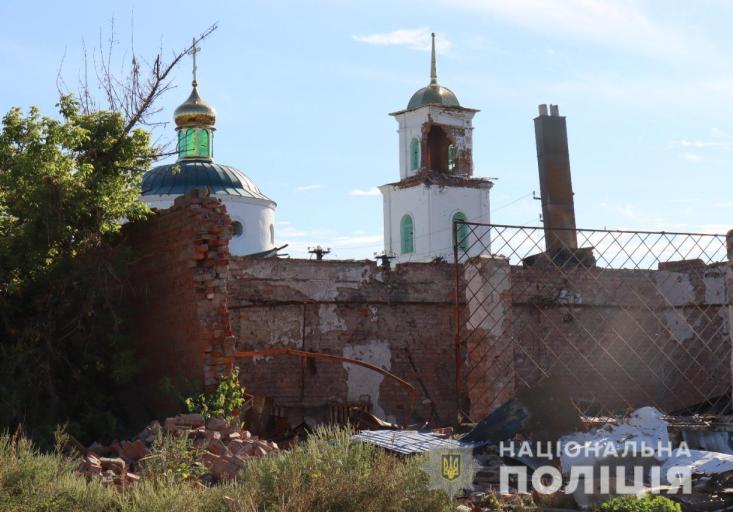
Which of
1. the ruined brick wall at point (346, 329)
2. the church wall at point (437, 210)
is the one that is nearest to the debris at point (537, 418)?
the ruined brick wall at point (346, 329)

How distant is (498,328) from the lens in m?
13.6

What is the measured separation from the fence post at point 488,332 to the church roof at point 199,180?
18232 millimetres

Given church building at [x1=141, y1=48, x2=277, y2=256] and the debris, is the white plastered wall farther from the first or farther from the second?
the debris

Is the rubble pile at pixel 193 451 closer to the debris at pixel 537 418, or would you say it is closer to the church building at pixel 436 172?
the debris at pixel 537 418

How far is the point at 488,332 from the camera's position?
1357 centimetres

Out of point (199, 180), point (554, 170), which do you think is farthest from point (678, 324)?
point (199, 180)

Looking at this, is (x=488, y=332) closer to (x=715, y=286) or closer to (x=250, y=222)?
(x=715, y=286)

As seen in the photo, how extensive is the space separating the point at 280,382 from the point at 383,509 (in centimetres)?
653

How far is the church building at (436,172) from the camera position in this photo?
37344 millimetres

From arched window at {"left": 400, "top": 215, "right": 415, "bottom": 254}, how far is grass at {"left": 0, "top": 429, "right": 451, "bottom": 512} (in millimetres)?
30773

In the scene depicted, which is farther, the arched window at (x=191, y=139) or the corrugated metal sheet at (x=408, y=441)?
the arched window at (x=191, y=139)

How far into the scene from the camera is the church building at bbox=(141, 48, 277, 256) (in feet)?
106

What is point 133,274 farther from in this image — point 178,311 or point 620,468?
point 620,468

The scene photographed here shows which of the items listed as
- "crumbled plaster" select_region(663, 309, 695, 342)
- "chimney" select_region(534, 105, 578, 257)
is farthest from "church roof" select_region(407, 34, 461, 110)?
"crumbled plaster" select_region(663, 309, 695, 342)
